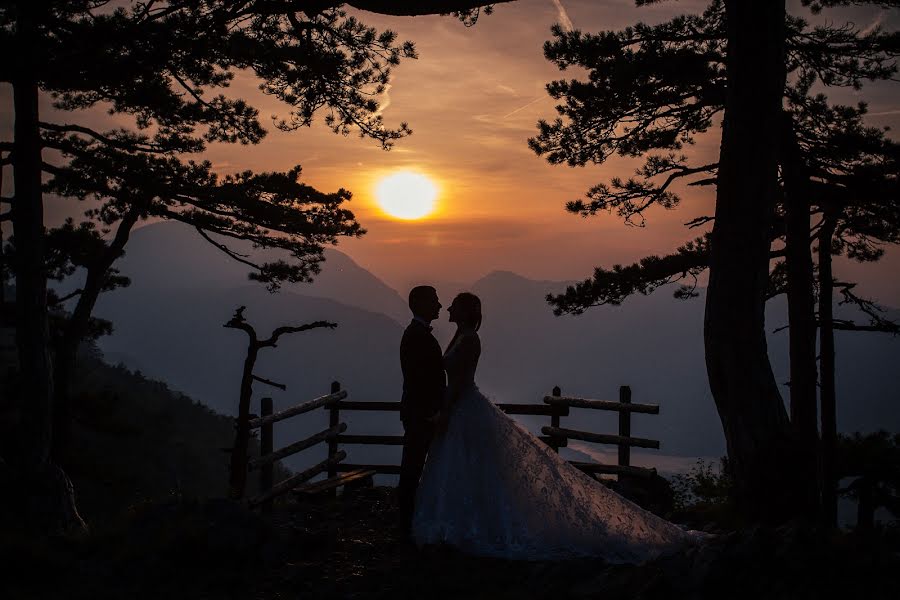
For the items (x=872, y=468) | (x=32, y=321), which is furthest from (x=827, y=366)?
(x=32, y=321)

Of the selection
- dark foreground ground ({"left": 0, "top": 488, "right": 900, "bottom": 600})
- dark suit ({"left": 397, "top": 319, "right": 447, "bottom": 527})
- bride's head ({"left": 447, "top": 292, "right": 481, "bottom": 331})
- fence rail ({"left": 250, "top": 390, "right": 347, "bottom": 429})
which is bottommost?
dark foreground ground ({"left": 0, "top": 488, "right": 900, "bottom": 600})

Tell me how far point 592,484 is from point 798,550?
8.30 ft

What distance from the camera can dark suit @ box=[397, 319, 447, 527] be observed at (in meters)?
7.05

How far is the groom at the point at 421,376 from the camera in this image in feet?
23.1

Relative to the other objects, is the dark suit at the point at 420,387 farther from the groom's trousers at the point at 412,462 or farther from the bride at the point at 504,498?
the bride at the point at 504,498

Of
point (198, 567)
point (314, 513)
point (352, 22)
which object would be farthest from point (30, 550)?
point (352, 22)

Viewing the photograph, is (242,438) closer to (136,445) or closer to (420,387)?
(420,387)

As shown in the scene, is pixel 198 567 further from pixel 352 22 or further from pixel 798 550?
pixel 352 22

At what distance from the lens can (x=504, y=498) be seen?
6641 millimetres

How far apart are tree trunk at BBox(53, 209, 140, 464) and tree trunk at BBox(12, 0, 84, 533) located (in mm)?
4508

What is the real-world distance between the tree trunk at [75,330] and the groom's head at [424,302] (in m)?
9.36

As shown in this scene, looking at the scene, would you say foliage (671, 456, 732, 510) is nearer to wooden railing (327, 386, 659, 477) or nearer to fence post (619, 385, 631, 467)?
fence post (619, 385, 631, 467)

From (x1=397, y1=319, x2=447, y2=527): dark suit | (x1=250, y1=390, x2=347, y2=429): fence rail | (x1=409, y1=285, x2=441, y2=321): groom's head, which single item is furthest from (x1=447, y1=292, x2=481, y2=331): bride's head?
(x1=250, y1=390, x2=347, y2=429): fence rail

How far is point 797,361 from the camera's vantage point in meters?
11.7
